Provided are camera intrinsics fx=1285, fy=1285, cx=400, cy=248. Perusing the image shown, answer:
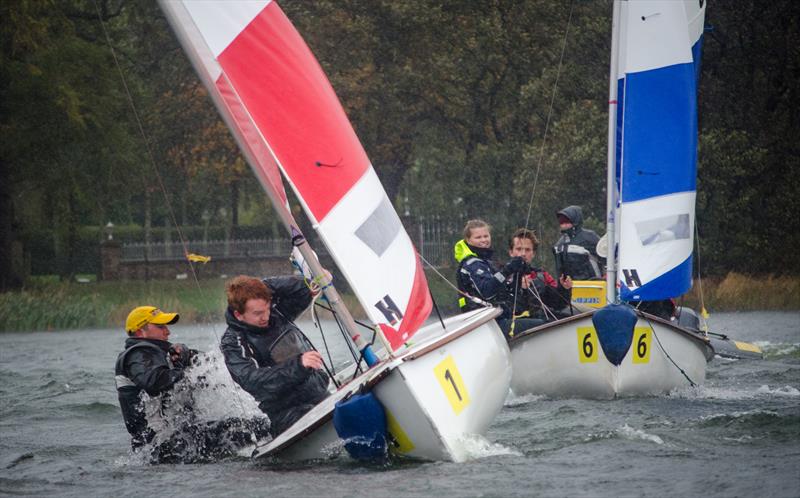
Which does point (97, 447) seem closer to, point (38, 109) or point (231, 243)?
point (38, 109)

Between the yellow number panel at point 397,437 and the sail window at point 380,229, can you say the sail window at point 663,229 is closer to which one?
the sail window at point 380,229

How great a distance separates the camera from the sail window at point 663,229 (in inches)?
432

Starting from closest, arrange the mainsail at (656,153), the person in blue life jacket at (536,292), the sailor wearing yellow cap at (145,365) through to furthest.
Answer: the sailor wearing yellow cap at (145,365) < the person in blue life jacket at (536,292) < the mainsail at (656,153)

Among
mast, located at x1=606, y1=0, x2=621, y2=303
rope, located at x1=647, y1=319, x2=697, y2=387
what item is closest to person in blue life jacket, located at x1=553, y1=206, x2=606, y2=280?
mast, located at x1=606, y1=0, x2=621, y2=303

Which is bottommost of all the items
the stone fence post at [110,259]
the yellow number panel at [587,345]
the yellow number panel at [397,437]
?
the yellow number panel at [397,437]

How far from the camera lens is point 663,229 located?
11070 millimetres

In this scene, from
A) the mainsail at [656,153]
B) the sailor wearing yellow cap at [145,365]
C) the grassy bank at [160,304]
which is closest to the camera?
the sailor wearing yellow cap at [145,365]

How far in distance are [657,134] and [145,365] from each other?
18.2 feet

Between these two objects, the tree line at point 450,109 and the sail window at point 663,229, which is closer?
the sail window at point 663,229

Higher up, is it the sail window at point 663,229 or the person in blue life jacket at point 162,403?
the sail window at point 663,229

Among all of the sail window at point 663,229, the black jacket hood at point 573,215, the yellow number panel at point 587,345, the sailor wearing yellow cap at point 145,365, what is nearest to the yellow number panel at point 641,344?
the yellow number panel at point 587,345

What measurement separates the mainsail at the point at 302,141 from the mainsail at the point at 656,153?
398cm

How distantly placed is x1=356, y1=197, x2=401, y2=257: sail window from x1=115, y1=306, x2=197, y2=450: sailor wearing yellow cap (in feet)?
4.47

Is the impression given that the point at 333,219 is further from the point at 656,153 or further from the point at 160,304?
the point at 160,304
